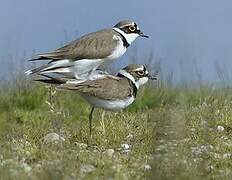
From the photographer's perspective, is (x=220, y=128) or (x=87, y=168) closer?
(x=87, y=168)

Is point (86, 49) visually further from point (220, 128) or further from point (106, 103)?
point (220, 128)

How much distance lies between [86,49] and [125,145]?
2309 mm

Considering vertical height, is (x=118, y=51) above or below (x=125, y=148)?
above

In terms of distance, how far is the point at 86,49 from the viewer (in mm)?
10141

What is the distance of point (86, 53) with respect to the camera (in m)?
10.1

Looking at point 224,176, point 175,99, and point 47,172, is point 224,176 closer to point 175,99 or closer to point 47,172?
point 47,172

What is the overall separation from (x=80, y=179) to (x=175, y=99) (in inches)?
296

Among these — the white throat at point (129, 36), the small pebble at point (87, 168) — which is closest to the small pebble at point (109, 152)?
the small pebble at point (87, 168)

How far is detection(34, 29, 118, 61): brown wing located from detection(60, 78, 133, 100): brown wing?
1.24 metres

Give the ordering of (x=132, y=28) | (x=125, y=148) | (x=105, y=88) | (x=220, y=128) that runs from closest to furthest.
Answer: (x=125, y=148)
(x=105, y=88)
(x=220, y=128)
(x=132, y=28)

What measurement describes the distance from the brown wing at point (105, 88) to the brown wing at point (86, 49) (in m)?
1.24

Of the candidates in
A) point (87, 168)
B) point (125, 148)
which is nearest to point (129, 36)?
point (125, 148)

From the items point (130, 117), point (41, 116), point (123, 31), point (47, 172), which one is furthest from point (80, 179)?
point (41, 116)

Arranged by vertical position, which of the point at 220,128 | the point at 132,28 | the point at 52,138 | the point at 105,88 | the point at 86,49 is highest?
the point at 132,28
